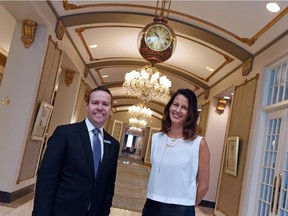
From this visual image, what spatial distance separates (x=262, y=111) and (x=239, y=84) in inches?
65.5

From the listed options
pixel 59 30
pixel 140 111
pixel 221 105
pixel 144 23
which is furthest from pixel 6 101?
pixel 140 111

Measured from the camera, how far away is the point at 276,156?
17.4 ft

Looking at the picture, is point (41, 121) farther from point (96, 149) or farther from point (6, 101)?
point (96, 149)

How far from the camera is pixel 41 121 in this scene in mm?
6531

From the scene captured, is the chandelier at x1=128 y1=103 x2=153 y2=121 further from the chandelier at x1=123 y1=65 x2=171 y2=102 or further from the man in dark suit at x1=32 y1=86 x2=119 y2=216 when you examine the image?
the man in dark suit at x1=32 y1=86 x2=119 y2=216

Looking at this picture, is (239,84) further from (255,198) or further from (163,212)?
(163,212)

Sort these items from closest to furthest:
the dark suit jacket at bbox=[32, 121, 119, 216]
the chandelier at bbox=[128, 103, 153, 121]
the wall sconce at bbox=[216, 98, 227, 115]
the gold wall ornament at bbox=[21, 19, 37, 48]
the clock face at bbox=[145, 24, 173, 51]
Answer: the dark suit jacket at bbox=[32, 121, 119, 216]
the clock face at bbox=[145, 24, 173, 51]
the gold wall ornament at bbox=[21, 19, 37, 48]
the wall sconce at bbox=[216, 98, 227, 115]
the chandelier at bbox=[128, 103, 153, 121]

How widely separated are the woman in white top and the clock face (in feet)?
7.45

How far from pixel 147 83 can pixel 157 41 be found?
3.78m

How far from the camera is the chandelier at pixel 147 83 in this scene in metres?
8.20

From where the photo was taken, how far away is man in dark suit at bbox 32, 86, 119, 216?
1.96 metres

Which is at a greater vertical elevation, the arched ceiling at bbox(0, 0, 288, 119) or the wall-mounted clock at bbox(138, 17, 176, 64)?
the arched ceiling at bbox(0, 0, 288, 119)

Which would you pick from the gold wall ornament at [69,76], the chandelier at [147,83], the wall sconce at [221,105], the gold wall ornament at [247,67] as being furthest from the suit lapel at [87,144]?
the wall sconce at [221,105]

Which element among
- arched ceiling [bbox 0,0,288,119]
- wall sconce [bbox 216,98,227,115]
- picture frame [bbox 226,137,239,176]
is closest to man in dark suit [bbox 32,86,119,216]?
arched ceiling [bbox 0,0,288,119]
